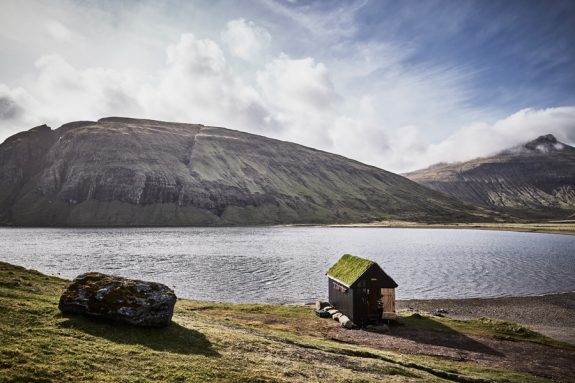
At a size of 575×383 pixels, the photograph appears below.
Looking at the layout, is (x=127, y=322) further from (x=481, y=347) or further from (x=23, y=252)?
(x=23, y=252)

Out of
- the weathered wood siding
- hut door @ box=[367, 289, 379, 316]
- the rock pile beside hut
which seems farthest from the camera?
the weathered wood siding

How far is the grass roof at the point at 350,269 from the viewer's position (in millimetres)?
43094

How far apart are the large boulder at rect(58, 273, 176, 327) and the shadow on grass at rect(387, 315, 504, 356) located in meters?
25.4

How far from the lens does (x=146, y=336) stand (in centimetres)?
2220

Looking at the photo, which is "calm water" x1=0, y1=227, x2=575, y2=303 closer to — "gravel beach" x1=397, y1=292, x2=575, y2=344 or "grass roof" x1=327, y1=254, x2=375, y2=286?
"gravel beach" x1=397, y1=292, x2=575, y2=344

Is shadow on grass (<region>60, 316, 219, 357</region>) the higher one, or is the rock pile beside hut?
shadow on grass (<region>60, 316, 219, 357</region>)

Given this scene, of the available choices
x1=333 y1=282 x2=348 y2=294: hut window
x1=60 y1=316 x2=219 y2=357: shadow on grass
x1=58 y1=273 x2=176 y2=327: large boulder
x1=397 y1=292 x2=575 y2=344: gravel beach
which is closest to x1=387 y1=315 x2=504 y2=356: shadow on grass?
x1=333 y1=282 x2=348 y2=294: hut window

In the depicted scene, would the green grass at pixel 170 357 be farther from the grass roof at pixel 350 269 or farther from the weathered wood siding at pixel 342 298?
the grass roof at pixel 350 269

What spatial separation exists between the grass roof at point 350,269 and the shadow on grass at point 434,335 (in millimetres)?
6874

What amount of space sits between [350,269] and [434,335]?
11421 millimetres

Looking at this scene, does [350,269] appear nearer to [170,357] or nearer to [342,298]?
[342,298]

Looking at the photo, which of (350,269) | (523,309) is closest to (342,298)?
(350,269)

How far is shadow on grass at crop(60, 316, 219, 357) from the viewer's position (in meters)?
21.0

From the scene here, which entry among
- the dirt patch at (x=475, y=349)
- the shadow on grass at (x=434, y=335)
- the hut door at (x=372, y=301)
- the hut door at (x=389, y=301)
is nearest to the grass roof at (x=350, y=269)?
the hut door at (x=372, y=301)
